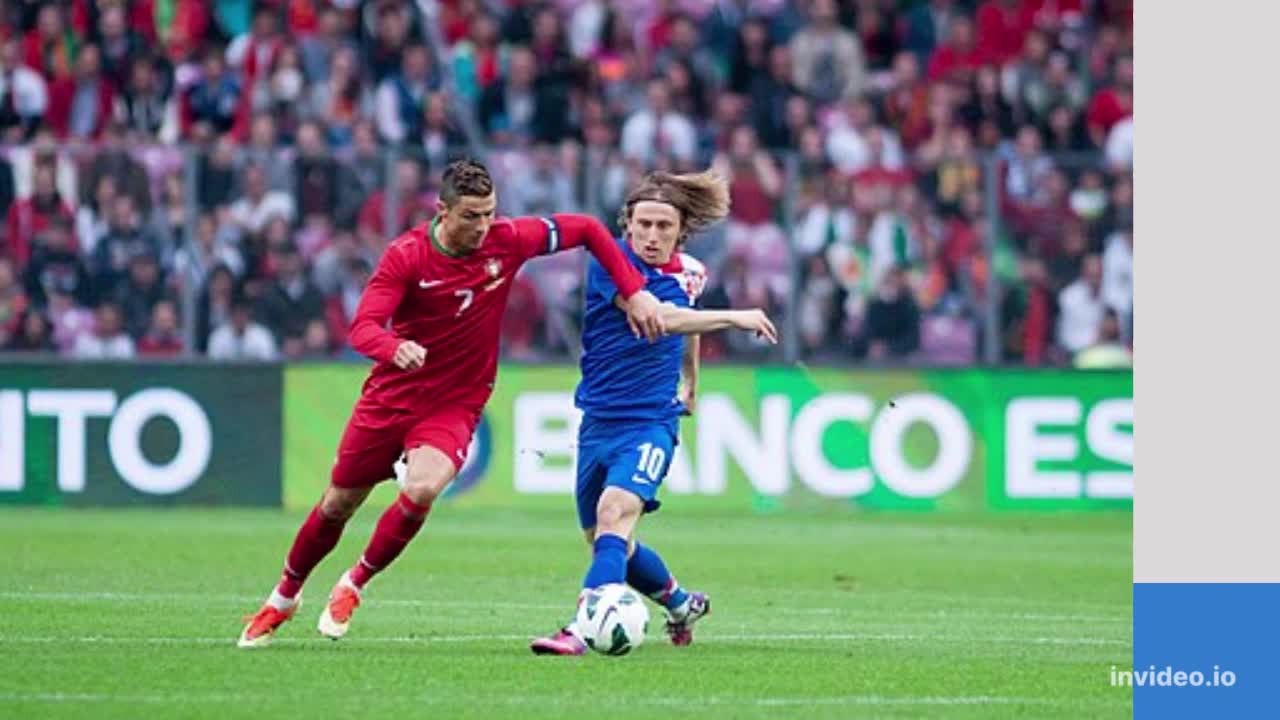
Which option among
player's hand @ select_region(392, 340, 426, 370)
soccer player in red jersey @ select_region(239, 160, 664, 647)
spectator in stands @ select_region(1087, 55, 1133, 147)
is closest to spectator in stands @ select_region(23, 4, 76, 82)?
spectator in stands @ select_region(1087, 55, 1133, 147)

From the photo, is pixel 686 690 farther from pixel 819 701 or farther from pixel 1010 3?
pixel 1010 3

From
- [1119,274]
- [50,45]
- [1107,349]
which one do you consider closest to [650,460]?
[1107,349]

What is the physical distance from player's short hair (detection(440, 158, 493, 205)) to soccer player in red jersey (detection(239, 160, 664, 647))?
0.06 ft

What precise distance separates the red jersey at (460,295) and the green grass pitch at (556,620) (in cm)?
122

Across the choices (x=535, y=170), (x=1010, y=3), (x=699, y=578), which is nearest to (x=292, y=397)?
(x=535, y=170)

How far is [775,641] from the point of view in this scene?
44.6ft

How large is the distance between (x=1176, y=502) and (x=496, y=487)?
20.1 ft

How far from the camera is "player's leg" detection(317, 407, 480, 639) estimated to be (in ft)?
41.1

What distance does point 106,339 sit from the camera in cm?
2361

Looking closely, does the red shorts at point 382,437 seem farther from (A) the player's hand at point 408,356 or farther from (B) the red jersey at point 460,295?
(A) the player's hand at point 408,356

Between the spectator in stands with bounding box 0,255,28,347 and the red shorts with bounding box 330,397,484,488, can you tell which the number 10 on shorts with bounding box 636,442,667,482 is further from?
the spectator in stands with bounding box 0,255,28,347

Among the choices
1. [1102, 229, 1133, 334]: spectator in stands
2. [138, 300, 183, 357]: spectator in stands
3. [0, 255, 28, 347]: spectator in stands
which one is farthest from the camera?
[1102, 229, 1133, 334]: spectator in stands

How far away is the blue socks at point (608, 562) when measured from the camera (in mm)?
12445

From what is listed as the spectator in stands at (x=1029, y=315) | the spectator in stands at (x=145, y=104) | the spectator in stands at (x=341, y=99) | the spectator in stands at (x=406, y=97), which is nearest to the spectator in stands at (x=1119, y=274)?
the spectator in stands at (x=1029, y=315)
